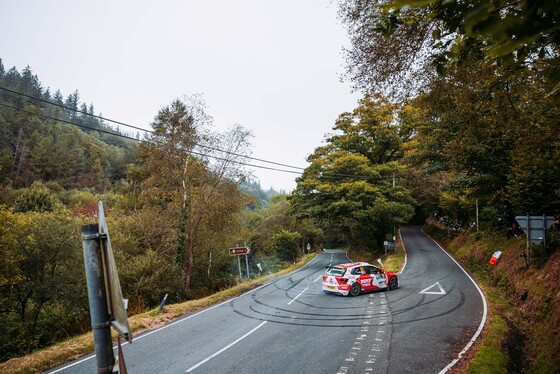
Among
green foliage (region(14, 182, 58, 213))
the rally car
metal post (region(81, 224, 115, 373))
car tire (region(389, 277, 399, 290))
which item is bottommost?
car tire (region(389, 277, 399, 290))

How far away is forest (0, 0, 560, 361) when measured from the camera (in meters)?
4.44

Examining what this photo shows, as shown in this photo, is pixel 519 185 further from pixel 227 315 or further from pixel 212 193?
pixel 212 193

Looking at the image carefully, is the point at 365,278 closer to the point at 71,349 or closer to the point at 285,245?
the point at 71,349

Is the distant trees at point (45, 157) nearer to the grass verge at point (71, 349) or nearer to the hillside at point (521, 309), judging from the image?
the grass verge at point (71, 349)

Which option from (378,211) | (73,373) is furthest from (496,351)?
(378,211)

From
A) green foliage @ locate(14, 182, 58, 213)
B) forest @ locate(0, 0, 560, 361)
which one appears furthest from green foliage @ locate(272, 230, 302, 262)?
green foliage @ locate(14, 182, 58, 213)

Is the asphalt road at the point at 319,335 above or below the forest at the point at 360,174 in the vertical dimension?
below

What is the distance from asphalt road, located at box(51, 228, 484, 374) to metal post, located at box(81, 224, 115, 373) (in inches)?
261

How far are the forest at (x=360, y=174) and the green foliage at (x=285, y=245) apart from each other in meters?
0.20

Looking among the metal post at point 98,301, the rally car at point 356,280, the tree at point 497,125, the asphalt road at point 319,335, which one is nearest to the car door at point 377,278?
the rally car at point 356,280

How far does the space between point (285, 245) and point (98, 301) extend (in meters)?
49.3

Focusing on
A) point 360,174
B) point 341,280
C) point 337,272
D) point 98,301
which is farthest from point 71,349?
point 360,174

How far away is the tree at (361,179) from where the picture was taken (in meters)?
32.8

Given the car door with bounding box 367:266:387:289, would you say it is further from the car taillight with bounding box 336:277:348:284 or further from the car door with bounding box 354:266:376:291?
the car taillight with bounding box 336:277:348:284
